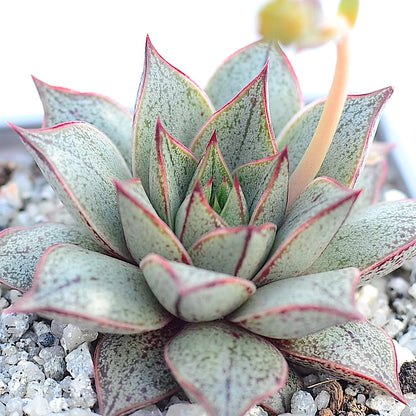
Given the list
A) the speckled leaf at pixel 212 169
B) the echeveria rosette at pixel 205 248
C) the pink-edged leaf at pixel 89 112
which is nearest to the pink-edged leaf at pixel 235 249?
the echeveria rosette at pixel 205 248

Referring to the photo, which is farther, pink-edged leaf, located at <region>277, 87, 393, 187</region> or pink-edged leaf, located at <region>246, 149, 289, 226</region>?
pink-edged leaf, located at <region>277, 87, 393, 187</region>

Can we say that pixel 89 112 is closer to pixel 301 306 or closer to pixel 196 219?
pixel 196 219

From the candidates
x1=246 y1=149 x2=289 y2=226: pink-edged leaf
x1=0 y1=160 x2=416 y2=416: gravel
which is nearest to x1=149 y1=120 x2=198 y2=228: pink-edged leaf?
x1=246 y1=149 x2=289 y2=226: pink-edged leaf

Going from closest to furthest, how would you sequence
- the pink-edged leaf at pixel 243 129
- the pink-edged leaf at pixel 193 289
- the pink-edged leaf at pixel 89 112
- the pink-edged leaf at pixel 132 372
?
1. the pink-edged leaf at pixel 193 289
2. the pink-edged leaf at pixel 132 372
3. the pink-edged leaf at pixel 243 129
4. the pink-edged leaf at pixel 89 112

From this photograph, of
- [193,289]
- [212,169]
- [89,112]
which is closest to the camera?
[193,289]

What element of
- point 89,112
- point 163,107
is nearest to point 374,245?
point 163,107

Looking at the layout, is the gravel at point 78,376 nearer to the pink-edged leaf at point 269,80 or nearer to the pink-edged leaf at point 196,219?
the pink-edged leaf at point 196,219

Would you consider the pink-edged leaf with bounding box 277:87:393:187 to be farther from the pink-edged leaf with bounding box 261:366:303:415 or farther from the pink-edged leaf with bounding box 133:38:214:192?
the pink-edged leaf with bounding box 261:366:303:415
